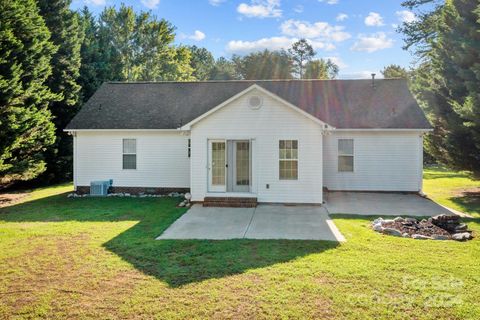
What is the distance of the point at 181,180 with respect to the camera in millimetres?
15812

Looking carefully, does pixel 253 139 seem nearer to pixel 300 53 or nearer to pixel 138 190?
pixel 138 190

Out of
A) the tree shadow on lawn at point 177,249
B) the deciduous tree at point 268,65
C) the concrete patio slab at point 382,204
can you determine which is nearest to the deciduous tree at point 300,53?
the deciduous tree at point 268,65

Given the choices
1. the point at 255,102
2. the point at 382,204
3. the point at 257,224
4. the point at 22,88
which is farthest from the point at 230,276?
the point at 22,88

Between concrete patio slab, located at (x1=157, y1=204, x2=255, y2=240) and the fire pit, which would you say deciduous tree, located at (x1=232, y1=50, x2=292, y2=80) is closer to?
concrete patio slab, located at (x1=157, y1=204, x2=255, y2=240)

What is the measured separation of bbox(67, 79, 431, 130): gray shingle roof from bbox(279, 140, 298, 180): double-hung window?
13.4 ft

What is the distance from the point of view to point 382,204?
13.5m

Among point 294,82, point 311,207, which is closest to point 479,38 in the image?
point 294,82

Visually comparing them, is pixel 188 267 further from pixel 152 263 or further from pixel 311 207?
pixel 311 207

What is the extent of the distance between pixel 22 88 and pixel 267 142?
449 inches

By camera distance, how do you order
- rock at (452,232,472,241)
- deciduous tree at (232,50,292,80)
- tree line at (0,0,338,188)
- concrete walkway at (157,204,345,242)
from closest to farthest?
rock at (452,232,472,241)
concrete walkway at (157,204,345,242)
tree line at (0,0,338,188)
deciduous tree at (232,50,292,80)

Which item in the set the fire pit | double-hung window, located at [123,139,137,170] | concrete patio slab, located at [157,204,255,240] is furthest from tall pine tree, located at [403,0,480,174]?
double-hung window, located at [123,139,137,170]

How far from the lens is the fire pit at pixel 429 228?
8.72 meters

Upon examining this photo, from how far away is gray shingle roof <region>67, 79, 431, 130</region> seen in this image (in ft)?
53.6

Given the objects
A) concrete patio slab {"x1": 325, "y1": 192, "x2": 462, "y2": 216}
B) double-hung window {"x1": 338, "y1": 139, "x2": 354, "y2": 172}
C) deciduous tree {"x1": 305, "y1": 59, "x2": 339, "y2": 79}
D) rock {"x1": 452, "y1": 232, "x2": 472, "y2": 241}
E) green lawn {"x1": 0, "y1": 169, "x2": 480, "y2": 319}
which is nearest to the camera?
green lawn {"x1": 0, "y1": 169, "x2": 480, "y2": 319}
